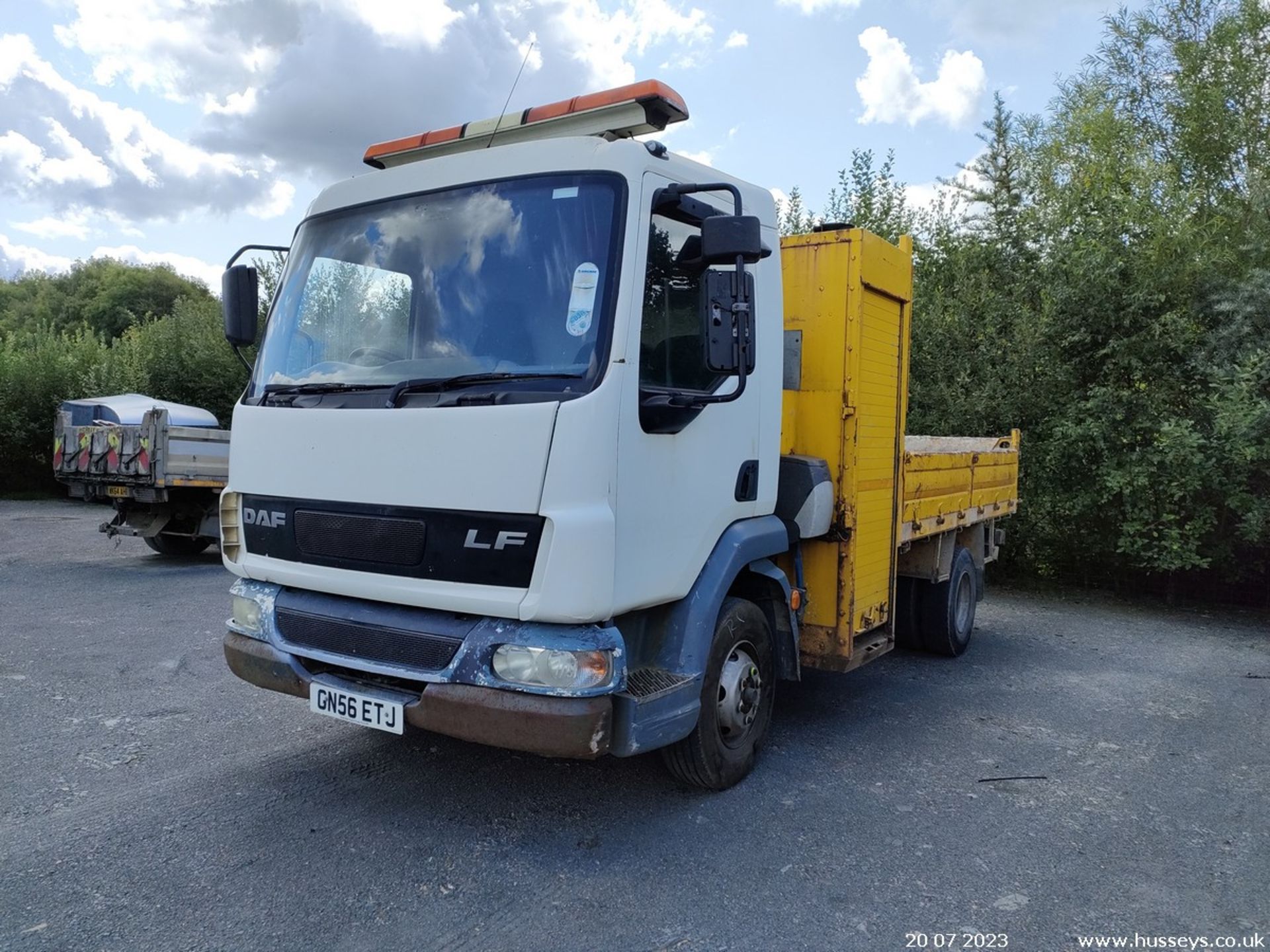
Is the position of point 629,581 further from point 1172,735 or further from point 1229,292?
point 1229,292

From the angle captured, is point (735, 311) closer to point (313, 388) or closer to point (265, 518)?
point (313, 388)

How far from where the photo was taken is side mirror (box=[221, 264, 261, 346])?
416cm

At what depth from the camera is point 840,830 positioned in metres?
3.75

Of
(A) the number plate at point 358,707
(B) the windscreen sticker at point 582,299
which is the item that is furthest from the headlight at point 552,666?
(B) the windscreen sticker at point 582,299

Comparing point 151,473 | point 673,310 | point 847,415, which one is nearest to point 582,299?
point 673,310

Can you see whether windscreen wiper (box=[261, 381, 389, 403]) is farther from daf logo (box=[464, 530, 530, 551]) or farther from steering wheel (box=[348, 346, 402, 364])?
daf logo (box=[464, 530, 530, 551])

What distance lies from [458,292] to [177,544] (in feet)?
31.3

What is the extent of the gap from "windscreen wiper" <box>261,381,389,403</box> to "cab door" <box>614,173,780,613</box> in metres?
1.01

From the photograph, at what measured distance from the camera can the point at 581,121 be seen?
380cm

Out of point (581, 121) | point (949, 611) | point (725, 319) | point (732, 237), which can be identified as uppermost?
point (581, 121)

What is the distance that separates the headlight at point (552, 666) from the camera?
3.14m

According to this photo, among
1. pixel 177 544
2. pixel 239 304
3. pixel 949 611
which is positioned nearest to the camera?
pixel 239 304

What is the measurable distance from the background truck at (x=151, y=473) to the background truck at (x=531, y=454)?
662 centimetres

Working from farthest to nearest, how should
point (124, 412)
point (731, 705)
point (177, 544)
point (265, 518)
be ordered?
point (124, 412), point (177, 544), point (731, 705), point (265, 518)
